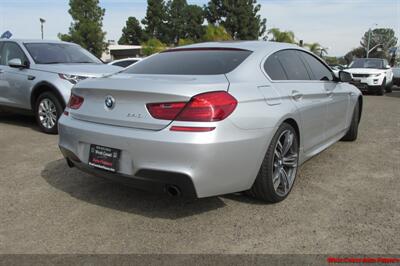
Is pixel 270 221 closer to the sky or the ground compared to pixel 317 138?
closer to the ground

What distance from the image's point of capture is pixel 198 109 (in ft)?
9.53

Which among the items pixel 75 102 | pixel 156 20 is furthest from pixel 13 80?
pixel 156 20

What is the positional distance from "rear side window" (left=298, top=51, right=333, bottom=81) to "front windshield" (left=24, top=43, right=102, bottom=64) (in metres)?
4.48

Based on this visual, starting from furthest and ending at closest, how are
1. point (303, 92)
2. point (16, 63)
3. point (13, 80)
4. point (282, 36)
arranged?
point (282, 36), point (13, 80), point (16, 63), point (303, 92)

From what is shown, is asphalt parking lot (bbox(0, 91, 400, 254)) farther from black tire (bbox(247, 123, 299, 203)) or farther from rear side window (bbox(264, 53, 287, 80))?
rear side window (bbox(264, 53, 287, 80))

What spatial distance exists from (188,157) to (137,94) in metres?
0.65

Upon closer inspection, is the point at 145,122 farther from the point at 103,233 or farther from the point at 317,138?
the point at 317,138

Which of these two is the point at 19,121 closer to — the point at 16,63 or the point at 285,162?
the point at 16,63

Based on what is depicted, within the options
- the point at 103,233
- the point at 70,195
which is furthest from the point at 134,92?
the point at 70,195

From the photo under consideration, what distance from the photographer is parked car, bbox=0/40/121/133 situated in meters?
6.50

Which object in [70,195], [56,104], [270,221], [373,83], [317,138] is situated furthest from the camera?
[373,83]

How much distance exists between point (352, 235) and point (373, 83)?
44.7 feet

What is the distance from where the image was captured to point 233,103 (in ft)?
10.0

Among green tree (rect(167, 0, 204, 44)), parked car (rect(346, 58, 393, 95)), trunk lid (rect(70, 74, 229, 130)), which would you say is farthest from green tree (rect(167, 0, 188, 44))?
trunk lid (rect(70, 74, 229, 130))
